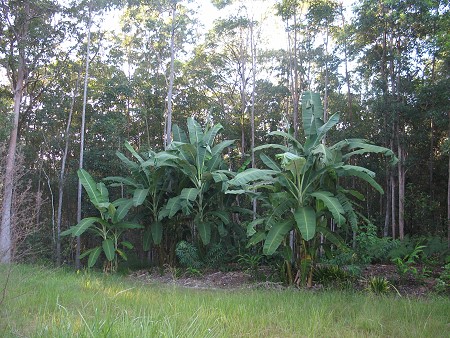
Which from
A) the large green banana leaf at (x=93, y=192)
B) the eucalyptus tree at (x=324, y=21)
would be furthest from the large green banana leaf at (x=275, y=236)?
the eucalyptus tree at (x=324, y=21)

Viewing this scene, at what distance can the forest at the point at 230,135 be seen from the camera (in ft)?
27.0

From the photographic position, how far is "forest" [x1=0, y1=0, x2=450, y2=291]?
27.0ft

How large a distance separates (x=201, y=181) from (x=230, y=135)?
34.7ft

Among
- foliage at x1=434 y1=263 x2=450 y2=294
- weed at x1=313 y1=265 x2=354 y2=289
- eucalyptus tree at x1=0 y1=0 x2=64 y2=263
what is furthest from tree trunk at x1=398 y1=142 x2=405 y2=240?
eucalyptus tree at x1=0 y1=0 x2=64 y2=263

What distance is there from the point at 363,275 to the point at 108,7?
582 inches

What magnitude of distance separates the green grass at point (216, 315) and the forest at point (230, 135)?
1970 millimetres

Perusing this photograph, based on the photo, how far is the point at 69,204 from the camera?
2222 centimetres

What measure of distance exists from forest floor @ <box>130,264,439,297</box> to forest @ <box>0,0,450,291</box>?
1.09ft

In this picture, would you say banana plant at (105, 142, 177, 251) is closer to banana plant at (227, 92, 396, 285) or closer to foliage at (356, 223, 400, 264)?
banana plant at (227, 92, 396, 285)

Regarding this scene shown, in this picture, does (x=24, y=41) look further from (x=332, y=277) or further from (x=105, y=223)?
(x=332, y=277)

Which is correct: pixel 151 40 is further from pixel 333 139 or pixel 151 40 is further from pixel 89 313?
pixel 89 313

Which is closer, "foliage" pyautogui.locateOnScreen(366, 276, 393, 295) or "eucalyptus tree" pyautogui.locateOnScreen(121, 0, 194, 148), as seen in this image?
"foliage" pyautogui.locateOnScreen(366, 276, 393, 295)

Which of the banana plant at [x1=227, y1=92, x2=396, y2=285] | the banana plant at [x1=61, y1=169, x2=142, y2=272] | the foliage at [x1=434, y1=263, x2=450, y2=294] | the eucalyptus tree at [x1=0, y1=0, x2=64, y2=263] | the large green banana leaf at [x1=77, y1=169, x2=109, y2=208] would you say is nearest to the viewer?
the foliage at [x1=434, y1=263, x2=450, y2=294]

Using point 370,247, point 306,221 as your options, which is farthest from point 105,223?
point 370,247
